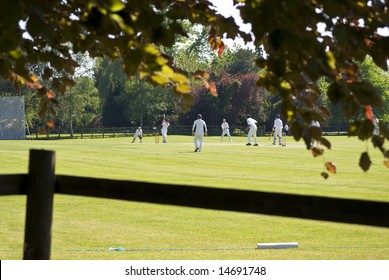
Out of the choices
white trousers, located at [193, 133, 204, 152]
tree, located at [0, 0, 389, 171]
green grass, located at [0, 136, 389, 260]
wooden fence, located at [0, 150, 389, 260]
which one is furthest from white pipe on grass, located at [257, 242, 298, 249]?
white trousers, located at [193, 133, 204, 152]

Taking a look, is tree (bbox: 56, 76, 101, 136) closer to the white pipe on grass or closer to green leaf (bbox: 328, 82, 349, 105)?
the white pipe on grass

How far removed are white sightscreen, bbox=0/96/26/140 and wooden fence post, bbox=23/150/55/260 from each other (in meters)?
68.5

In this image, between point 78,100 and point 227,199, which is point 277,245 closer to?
point 227,199

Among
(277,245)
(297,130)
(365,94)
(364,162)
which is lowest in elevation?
(277,245)

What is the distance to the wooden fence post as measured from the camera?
4.53m

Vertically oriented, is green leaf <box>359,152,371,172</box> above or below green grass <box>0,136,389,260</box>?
above

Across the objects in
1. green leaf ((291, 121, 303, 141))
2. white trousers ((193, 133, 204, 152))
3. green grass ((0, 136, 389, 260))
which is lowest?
green grass ((0, 136, 389, 260))

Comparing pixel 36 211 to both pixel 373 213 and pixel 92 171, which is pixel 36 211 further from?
pixel 92 171

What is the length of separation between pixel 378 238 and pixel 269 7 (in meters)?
8.87

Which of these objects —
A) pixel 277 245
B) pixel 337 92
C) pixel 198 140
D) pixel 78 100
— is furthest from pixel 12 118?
pixel 337 92

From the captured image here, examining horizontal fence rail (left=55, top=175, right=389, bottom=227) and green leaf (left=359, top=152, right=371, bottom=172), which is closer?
horizontal fence rail (left=55, top=175, right=389, bottom=227)

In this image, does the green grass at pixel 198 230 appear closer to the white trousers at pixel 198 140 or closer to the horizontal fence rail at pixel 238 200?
the horizontal fence rail at pixel 238 200

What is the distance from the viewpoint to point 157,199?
4.43 m

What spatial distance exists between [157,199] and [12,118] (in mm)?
70262
